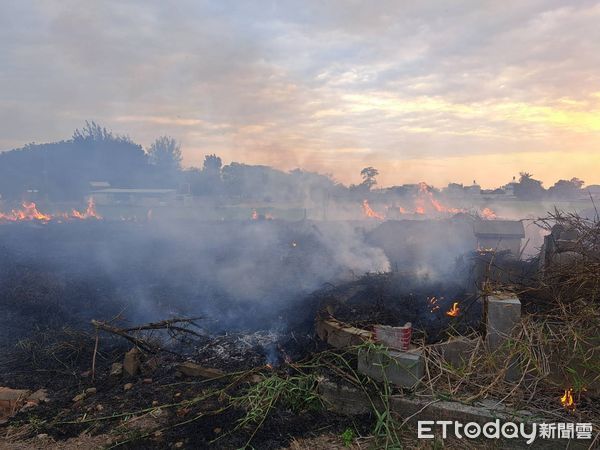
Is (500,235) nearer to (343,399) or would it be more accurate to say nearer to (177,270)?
(343,399)

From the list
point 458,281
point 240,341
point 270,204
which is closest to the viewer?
point 240,341

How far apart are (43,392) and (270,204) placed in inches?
1058

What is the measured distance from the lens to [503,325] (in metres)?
4.36

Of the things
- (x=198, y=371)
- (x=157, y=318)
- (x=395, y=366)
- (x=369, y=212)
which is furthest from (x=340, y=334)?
(x=369, y=212)

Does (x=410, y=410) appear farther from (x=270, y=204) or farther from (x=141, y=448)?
(x=270, y=204)

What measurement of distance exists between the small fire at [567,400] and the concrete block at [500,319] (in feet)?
2.42

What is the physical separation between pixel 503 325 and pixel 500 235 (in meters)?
8.78

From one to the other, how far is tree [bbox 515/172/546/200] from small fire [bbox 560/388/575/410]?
26251 millimetres

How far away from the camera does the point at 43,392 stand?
218 inches

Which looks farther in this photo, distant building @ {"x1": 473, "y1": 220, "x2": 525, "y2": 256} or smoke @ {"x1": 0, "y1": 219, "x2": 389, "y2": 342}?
distant building @ {"x1": 473, "y1": 220, "x2": 525, "y2": 256}

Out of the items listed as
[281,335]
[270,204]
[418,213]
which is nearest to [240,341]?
[281,335]

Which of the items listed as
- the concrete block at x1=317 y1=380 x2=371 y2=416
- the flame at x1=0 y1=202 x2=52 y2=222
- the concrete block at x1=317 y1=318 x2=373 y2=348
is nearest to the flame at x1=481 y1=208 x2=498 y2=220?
the concrete block at x1=317 y1=318 x2=373 y2=348

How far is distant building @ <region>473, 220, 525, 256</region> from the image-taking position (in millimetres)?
12141

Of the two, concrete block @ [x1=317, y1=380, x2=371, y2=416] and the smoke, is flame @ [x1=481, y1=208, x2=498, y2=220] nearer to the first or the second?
the smoke
